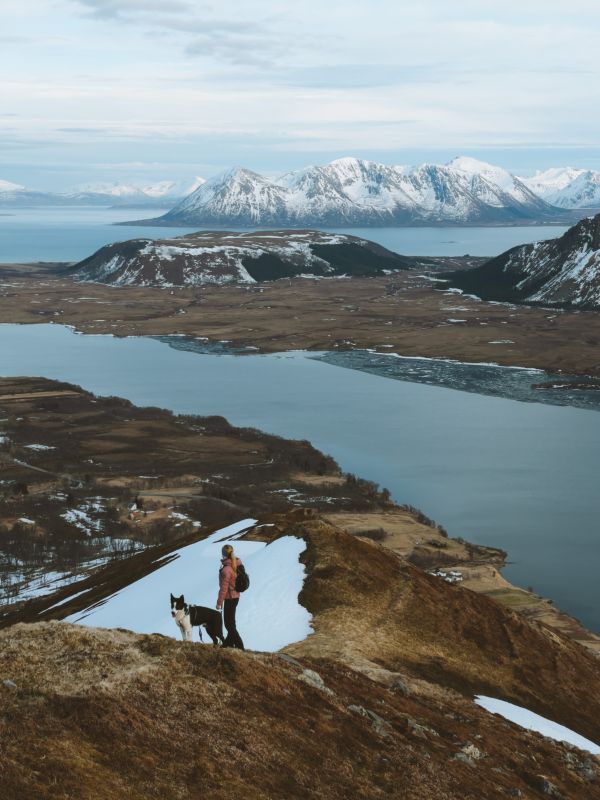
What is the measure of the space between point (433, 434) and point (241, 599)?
8729 cm

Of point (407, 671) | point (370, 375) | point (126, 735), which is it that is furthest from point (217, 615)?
point (370, 375)

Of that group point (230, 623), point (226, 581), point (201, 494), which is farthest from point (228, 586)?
point (201, 494)

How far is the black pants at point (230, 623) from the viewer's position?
24.6 metres

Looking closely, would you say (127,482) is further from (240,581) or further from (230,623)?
(240,581)

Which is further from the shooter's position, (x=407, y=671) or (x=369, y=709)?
(x=407, y=671)

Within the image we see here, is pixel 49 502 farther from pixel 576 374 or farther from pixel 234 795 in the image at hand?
pixel 576 374

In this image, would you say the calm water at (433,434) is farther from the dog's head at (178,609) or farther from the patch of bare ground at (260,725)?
the dog's head at (178,609)

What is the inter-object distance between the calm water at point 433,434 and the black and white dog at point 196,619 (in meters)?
41.7

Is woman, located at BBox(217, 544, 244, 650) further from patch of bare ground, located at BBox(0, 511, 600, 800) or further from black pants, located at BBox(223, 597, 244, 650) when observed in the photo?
patch of bare ground, located at BBox(0, 511, 600, 800)

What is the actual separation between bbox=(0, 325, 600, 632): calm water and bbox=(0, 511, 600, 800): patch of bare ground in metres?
36.1

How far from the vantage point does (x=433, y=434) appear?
121125 mm

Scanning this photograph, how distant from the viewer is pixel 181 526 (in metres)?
81.1

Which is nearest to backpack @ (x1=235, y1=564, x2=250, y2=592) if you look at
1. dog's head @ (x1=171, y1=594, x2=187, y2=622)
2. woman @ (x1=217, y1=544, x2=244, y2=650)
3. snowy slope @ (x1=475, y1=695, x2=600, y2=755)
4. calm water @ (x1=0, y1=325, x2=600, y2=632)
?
woman @ (x1=217, y1=544, x2=244, y2=650)

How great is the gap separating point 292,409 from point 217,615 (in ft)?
377
